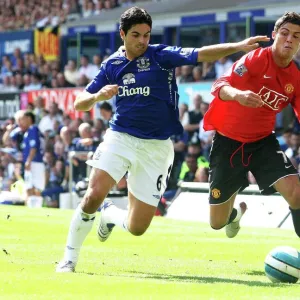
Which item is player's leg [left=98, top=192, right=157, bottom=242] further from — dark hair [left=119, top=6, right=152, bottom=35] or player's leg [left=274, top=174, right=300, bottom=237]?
dark hair [left=119, top=6, right=152, bottom=35]

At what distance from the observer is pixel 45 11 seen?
3541 centimetres

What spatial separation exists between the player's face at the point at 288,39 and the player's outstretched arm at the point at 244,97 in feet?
2.66

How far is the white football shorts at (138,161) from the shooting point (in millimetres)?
9188

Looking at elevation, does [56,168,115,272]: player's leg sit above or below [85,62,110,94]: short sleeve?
below

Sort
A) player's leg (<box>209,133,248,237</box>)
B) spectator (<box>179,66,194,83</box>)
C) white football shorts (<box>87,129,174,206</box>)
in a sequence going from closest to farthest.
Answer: white football shorts (<box>87,129,174,206</box>)
player's leg (<box>209,133,248,237</box>)
spectator (<box>179,66,194,83</box>)

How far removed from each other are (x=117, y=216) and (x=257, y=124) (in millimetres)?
1736

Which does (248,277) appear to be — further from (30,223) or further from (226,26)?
(226,26)

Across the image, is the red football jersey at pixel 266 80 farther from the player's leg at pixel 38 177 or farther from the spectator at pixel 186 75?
the spectator at pixel 186 75

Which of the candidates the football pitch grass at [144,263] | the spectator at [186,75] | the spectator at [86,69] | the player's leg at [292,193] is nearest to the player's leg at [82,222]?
the football pitch grass at [144,263]

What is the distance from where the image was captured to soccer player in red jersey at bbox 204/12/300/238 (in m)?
9.41

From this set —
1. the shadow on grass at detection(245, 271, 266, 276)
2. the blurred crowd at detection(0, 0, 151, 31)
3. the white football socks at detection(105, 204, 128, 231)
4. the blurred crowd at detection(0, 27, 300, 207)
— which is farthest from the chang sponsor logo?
the blurred crowd at detection(0, 0, 151, 31)

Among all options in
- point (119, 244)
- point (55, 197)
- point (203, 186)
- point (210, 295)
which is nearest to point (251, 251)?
point (119, 244)

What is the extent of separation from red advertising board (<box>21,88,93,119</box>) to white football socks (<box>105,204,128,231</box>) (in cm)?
1447

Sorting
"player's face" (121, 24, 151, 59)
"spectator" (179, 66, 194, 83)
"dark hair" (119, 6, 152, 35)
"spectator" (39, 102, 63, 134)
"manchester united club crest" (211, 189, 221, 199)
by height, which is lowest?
"spectator" (39, 102, 63, 134)
